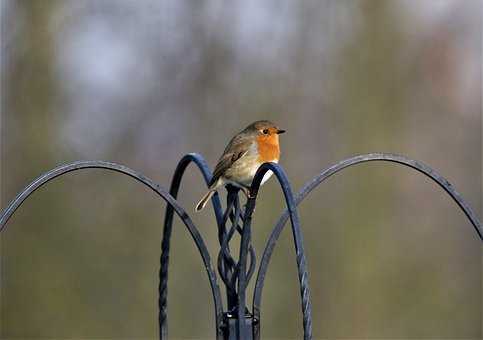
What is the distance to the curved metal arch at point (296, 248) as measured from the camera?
1.76 metres

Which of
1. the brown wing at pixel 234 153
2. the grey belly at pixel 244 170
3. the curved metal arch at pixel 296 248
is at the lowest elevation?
the curved metal arch at pixel 296 248

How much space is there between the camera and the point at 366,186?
8227 millimetres

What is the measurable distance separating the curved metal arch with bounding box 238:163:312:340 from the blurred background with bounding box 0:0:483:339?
4.19 metres

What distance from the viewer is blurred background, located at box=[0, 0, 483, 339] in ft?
20.4

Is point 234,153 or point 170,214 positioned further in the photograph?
point 234,153

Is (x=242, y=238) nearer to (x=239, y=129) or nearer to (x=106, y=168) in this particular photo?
(x=106, y=168)

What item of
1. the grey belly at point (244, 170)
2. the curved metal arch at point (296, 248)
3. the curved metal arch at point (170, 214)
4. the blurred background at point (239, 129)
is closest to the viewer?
the curved metal arch at point (296, 248)

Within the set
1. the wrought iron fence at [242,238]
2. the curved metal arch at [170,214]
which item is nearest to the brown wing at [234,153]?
the curved metal arch at [170,214]

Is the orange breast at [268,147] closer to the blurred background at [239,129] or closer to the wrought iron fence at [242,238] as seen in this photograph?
the wrought iron fence at [242,238]

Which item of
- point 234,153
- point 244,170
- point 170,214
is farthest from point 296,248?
point 234,153

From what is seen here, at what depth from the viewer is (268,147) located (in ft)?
11.2

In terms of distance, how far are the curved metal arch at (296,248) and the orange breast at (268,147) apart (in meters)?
1.19

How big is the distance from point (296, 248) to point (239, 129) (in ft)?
18.0

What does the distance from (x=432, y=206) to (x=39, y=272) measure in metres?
4.85
